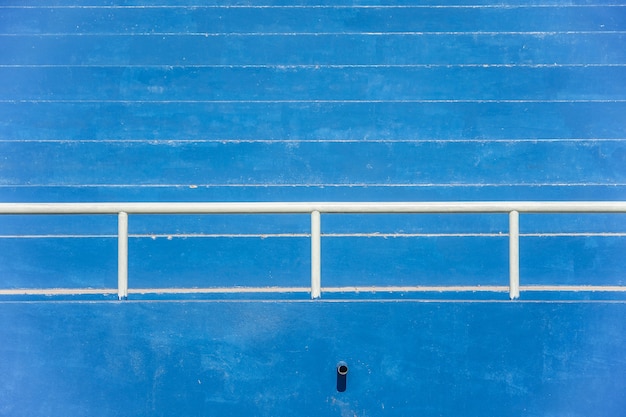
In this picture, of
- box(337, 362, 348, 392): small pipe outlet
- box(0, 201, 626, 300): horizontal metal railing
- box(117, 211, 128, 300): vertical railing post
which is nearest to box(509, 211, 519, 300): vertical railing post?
box(0, 201, 626, 300): horizontal metal railing

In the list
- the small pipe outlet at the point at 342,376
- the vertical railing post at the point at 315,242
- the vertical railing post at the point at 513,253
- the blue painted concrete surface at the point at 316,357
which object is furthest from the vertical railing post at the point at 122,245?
the vertical railing post at the point at 513,253

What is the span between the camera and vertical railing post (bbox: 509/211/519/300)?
148 centimetres

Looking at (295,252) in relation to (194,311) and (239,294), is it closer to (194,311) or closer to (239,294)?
(239,294)

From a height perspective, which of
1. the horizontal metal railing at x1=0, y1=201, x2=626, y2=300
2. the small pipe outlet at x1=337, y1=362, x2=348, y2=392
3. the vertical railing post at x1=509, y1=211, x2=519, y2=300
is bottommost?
the small pipe outlet at x1=337, y1=362, x2=348, y2=392

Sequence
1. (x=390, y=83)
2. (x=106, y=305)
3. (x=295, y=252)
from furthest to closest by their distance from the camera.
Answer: (x=390, y=83) < (x=295, y=252) < (x=106, y=305)

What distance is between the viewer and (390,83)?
5.88ft

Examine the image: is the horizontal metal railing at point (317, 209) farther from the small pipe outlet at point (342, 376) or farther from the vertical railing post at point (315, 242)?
the small pipe outlet at point (342, 376)

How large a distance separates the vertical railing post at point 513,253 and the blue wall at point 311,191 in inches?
2.0

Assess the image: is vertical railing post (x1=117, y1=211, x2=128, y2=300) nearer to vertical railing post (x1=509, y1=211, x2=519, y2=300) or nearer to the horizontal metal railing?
the horizontal metal railing

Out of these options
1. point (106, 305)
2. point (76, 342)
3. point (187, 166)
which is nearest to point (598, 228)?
point (187, 166)

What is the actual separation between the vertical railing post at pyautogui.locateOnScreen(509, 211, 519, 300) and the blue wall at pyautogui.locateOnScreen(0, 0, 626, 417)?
0.05 metres

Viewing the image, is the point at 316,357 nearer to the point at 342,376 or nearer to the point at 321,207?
the point at 342,376

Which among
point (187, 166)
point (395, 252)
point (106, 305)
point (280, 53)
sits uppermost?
point (280, 53)

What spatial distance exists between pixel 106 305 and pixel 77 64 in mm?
879
